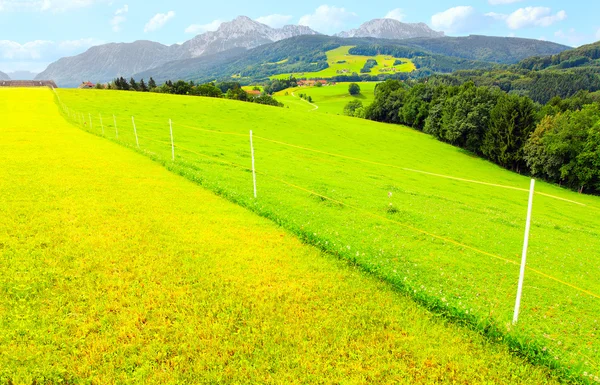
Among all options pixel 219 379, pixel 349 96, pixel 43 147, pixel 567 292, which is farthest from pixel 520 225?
pixel 349 96

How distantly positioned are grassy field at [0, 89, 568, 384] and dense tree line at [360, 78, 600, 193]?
6471 cm

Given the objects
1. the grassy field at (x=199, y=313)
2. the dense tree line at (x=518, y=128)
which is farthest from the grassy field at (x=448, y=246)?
the dense tree line at (x=518, y=128)

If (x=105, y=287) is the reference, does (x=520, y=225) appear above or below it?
below

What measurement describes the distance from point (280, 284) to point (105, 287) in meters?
4.12

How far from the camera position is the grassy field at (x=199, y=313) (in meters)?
5.70

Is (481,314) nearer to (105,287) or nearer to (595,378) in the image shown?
(595,378)

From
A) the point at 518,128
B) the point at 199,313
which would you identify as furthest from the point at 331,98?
the point at 199,313

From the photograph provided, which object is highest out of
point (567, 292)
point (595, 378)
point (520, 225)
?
point (595, 378)

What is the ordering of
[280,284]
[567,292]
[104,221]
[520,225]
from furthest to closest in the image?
1. [520,225]
2. [104,221]
3. [567,292]
4. [280,284]

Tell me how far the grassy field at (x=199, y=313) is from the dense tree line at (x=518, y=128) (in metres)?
64.7

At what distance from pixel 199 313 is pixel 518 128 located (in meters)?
76.5

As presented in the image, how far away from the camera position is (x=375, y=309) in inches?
296

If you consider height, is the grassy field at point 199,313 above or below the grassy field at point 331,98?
A: below

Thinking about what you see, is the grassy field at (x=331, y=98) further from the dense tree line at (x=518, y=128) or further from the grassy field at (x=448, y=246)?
the grassy field at (x=448, y=246)
